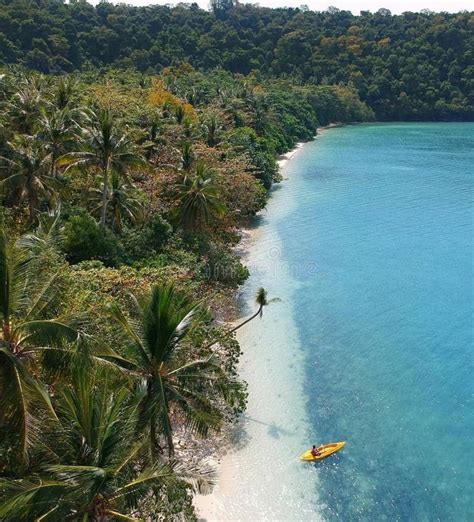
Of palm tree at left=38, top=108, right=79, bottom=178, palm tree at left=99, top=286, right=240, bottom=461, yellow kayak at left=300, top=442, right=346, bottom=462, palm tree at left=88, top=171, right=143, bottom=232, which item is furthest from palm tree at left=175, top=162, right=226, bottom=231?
palm tree at left=99, top=286, right=240, bottom=461

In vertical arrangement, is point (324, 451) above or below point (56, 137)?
below

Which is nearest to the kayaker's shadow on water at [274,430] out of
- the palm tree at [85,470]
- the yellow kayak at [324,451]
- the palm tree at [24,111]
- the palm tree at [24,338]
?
the yellow kayak at [324,451]

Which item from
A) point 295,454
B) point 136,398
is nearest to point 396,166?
point 295,454

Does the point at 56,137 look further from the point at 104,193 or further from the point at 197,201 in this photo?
the point at 197,201

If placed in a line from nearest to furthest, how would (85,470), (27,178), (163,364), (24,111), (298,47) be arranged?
(85,470) → (163,364) → (27,178) → (24,111) → (298,47)

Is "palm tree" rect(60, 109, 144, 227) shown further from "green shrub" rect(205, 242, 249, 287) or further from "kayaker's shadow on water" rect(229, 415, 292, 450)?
"kayaker's shadow on water" rect(229, 415, 292, 450)

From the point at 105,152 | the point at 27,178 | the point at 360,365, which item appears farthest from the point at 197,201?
the point at 360,365

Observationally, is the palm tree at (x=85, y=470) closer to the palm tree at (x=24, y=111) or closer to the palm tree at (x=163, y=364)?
the palm tree at (x=163, y=364)
